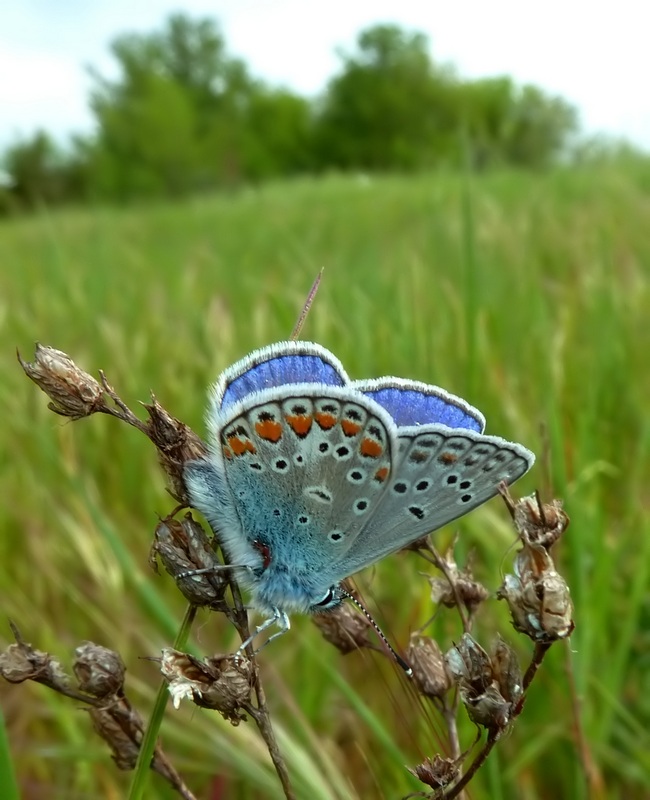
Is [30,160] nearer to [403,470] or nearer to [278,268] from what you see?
[278,268]

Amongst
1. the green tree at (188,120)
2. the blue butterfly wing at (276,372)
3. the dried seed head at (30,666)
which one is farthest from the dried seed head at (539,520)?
the green tree at (188,120)

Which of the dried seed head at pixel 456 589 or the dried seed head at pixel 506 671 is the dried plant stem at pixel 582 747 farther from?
the dried seed head at pixel 506 671

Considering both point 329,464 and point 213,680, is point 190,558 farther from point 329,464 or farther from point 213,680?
point 329,464

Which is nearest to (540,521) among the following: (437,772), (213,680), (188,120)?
(437,772)

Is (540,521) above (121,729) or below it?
above

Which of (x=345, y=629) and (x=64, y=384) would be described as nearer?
(x=64, y=384)

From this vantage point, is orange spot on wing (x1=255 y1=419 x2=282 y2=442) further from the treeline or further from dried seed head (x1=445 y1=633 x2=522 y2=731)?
the treeline

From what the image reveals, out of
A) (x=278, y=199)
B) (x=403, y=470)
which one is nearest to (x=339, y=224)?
(x=278, y=199)
